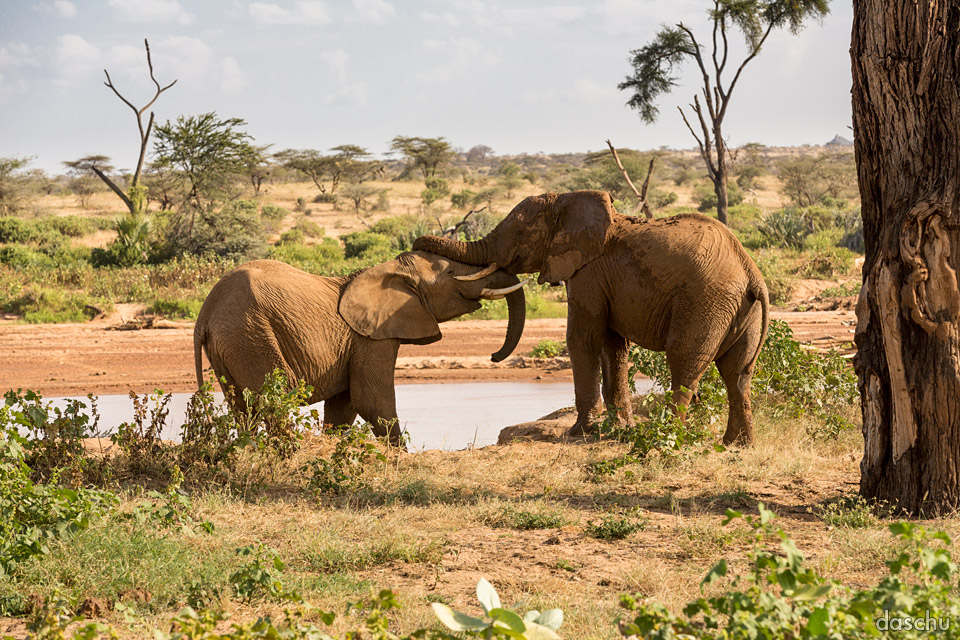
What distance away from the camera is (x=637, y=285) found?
312 inches

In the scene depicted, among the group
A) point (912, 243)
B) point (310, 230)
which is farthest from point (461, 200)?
point (912, 243)

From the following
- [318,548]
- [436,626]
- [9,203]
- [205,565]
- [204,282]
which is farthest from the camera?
[9,203]

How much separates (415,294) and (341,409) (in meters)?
1.26

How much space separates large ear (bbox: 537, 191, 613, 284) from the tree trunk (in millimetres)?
2570

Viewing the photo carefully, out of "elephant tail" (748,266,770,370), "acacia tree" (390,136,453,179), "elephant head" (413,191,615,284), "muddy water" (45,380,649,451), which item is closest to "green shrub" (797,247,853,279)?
"muddy water" (45,380,649,451)

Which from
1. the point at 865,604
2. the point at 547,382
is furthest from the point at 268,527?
the point at 547,382

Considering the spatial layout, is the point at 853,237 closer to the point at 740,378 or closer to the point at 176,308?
the point at 176,308

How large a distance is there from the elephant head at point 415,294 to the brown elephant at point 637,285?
0.58 feet

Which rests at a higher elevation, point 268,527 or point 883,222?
point 883,222

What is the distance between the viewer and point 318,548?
5090mm

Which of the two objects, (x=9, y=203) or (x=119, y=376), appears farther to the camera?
(x=9, y=203)

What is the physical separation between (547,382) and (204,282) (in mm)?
9226

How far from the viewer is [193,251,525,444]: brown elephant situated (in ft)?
24.6

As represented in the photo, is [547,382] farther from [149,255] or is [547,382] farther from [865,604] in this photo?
[149,255]
